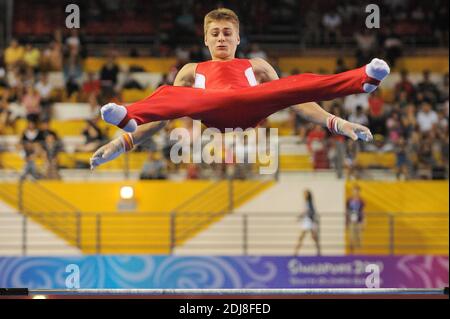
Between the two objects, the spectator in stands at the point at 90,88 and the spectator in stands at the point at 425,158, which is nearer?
the spectator in stands at the point at 425,158

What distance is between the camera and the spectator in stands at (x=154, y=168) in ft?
63.4

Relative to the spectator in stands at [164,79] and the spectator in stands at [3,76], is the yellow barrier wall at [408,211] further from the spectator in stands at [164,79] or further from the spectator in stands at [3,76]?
the spectator in stands at [3,76]

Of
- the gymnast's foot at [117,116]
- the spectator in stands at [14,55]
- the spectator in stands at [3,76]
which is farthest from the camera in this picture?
the spectator in stands at [14,55]

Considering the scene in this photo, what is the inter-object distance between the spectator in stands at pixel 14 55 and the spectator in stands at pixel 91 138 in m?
3.12

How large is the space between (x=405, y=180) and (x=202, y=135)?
3.51 metres

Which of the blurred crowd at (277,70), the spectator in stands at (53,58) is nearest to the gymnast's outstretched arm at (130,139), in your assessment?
the blurred crowd at (277,70)

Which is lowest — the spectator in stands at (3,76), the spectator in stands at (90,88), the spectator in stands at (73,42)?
the spectator in stands at (90,88)

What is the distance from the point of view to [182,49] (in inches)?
851

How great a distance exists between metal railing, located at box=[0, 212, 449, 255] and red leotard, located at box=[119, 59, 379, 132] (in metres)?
9.30

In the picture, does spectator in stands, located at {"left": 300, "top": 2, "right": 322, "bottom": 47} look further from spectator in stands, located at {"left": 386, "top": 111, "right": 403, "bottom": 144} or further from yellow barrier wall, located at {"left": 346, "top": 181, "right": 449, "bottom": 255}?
yellow barrier wall, located at {"left": 346, "top": 181, "right": 449, "bottom": 255}

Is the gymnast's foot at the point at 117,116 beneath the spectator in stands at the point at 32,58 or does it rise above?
Answer: beneath

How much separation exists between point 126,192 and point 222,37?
9541mm

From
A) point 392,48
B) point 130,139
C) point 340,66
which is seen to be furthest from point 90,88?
point 130,139
